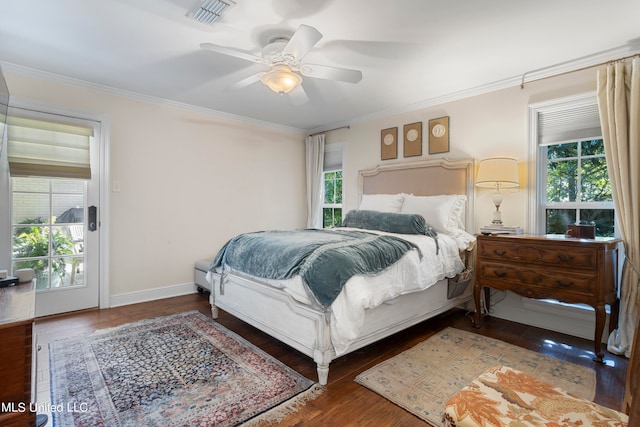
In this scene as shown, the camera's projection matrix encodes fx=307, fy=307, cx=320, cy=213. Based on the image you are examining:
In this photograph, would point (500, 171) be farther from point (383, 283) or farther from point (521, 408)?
point (521, 408)

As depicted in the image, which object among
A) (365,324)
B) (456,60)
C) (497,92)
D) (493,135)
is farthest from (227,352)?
(497,92)

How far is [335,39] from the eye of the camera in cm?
239

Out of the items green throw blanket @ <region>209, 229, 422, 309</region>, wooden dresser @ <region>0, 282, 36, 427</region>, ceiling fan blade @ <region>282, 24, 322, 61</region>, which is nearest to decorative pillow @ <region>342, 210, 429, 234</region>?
green throw blanket @ <region>209, 229, 422, 309</region>

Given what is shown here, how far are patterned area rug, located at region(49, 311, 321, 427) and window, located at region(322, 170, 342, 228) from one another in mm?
2796

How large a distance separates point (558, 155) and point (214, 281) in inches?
140

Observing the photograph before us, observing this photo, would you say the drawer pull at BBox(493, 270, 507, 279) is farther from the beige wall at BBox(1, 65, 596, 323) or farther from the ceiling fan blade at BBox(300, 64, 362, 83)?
the ceiling fan blade at BBox(300, 64, 362, 83)

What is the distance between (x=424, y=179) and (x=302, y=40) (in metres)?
2.39

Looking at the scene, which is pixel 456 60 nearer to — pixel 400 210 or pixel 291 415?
pixel 400 210

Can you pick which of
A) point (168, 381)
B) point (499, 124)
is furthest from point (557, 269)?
point (168, 381)

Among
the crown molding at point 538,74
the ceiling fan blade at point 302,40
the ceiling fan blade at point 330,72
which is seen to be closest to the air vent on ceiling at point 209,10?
the ceiling fan blade at point 302,40

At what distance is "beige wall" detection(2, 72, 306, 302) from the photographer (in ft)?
11.3

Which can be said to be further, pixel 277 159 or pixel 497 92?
pixel 277 159

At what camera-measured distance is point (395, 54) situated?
103 inches

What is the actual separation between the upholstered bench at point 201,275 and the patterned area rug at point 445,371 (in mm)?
2446
